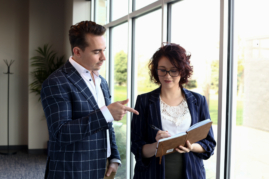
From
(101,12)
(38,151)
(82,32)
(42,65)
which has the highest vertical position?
A: (101,12)

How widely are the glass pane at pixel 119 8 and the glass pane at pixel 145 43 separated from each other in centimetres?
45

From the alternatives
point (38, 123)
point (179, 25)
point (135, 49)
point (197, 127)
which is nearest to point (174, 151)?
point (197, 127)

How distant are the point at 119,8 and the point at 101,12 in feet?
2.86

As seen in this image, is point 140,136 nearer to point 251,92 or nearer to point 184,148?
point 184,148

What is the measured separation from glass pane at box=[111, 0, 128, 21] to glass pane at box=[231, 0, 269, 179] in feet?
7.22

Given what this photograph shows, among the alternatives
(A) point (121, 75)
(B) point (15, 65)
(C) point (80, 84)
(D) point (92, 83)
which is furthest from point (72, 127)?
(B) point (15, 65)

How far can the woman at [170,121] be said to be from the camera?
175cm

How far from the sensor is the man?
157 centimetres

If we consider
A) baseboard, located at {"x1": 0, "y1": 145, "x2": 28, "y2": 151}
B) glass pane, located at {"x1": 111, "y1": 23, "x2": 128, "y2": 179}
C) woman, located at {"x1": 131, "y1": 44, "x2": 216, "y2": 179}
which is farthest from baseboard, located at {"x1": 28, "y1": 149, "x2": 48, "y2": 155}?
woman, located at {"x1": 131, "y1": 44, "x2": 216, "y2": 179}

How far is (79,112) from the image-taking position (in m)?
1.69

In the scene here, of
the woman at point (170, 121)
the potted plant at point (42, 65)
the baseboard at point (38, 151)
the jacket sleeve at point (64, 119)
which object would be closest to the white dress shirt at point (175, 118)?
the woman at point (170, 121)

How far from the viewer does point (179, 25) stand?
282 centimetres

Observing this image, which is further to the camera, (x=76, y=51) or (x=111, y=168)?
(x=111, y=168)

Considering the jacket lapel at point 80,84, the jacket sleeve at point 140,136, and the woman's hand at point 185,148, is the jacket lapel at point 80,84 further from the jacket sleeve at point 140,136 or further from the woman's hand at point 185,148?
the woman's hand at point 185,148
